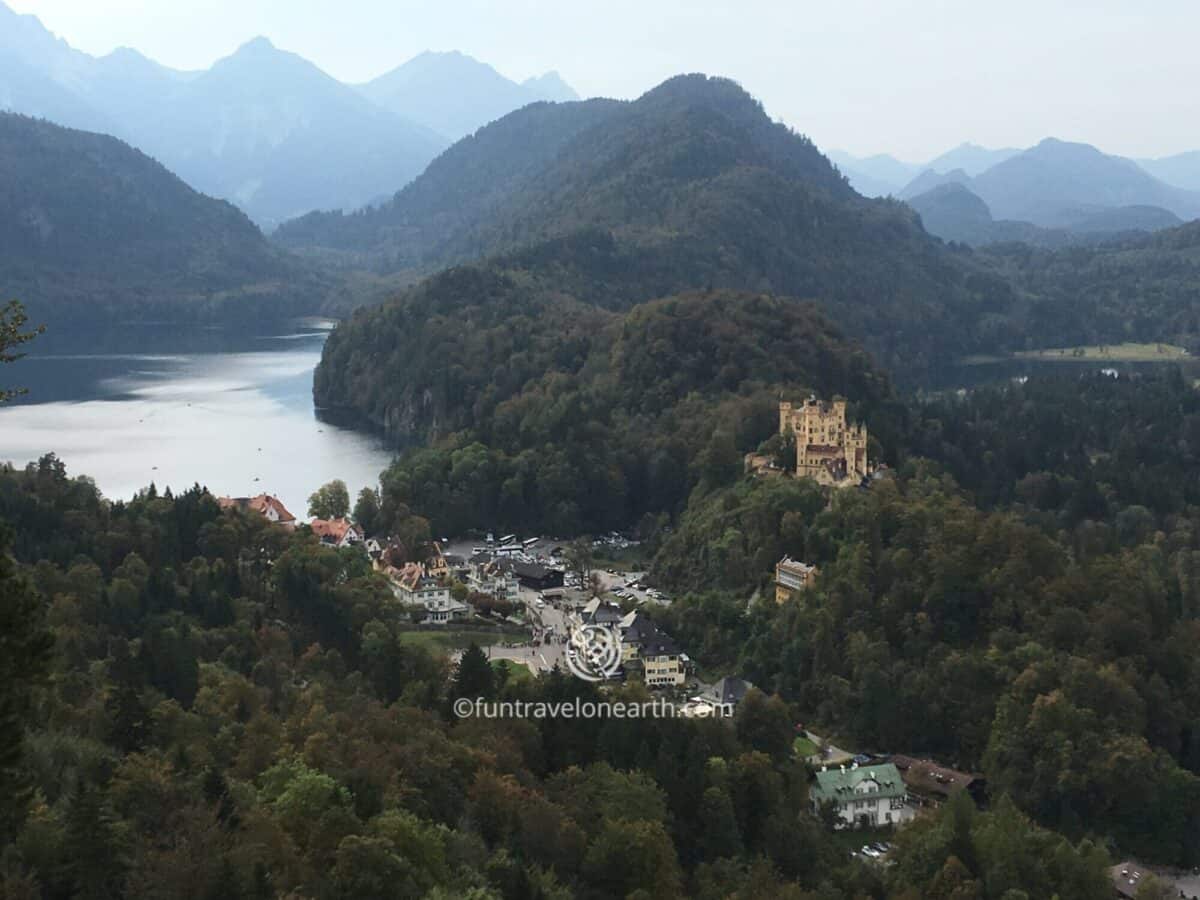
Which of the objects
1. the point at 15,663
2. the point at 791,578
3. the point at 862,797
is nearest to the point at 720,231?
the point at 791,578

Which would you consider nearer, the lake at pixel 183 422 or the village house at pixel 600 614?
the village house at pixel 600 614

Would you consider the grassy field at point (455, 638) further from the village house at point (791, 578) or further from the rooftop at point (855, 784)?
the rooftop at point (855, 784)

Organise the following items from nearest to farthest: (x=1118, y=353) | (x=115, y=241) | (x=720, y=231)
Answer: (x=720, y=231) < (x=1118, y=353) < (x=115, y=241)

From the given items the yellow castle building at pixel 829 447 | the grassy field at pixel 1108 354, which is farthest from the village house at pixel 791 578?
the grassy field at pixel 1108 354

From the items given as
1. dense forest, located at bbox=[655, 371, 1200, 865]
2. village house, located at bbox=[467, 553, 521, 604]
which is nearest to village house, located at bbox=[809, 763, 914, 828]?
dense forest, located at bbox=[655, 371, 1200, 865]

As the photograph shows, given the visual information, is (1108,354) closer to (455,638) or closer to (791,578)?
(791,578)

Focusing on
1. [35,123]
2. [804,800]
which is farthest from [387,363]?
[35,123]

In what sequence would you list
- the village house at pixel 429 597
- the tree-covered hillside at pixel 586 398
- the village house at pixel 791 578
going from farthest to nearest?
1. the tree-covered hillside at pixel 586 398
2. the village house at pixel 791 578
3. the village house at pixel 429 597
